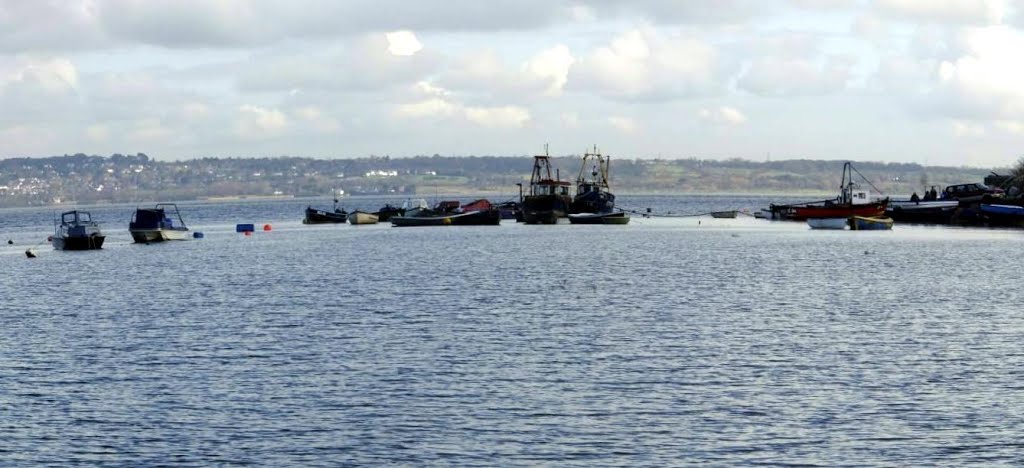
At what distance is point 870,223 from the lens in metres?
168

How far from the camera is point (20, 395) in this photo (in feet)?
141

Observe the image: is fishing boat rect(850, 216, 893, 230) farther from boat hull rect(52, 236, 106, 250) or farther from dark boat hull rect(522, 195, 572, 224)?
boat hull rect(52, 236, 106, 250)

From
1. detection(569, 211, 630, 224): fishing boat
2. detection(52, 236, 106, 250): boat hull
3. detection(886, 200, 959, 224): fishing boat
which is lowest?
detection(52, 236, 106, 250): boat hull

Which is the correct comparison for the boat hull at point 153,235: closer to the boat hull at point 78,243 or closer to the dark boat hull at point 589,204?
the boat hull at point 78,243

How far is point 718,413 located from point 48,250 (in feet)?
414

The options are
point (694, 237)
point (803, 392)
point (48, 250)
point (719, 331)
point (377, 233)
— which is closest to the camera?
point (803, 392)

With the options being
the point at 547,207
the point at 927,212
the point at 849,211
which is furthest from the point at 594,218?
the point at 927,212

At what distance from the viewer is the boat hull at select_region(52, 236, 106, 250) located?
144 metres

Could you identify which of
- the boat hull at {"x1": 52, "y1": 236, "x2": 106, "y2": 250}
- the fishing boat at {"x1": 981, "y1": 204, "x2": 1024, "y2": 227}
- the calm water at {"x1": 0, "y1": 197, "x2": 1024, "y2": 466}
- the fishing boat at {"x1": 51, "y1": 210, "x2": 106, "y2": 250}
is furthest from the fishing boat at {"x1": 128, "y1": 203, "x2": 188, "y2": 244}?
the fishing boat at {"x1": 981, "y1": 204, "x2": 1024, "y2": 227}

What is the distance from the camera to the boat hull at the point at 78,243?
144 meters

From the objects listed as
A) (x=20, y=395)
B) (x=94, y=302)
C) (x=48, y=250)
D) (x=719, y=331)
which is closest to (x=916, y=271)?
(x=719, y=331)

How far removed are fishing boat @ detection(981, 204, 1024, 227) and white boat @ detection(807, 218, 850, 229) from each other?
17328 mm

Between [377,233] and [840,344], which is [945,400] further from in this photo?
[377,233]

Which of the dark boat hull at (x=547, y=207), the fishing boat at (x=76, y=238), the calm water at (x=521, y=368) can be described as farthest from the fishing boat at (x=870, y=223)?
the fishing boat at (x=76, y=238)
